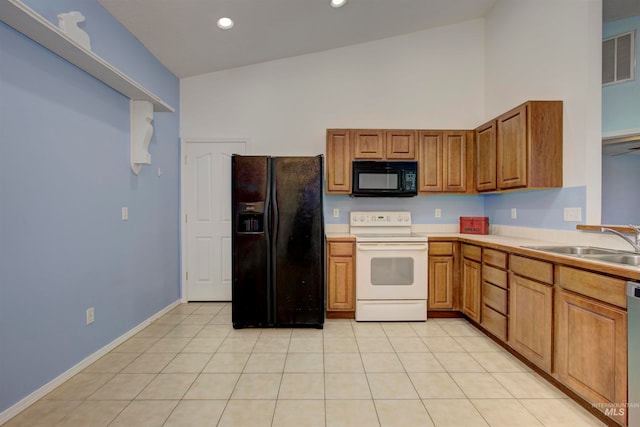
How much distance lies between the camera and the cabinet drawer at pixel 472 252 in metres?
2.89

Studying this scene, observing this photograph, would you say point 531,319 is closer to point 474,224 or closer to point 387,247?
point 387,247

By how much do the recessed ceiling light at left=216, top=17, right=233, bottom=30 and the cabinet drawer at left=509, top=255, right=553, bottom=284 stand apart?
3.32 metres

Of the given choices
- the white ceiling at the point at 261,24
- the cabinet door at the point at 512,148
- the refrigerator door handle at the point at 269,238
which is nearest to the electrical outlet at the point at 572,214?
the cabinet door at the point at 512,148

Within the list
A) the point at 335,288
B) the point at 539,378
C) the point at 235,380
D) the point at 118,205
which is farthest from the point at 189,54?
the point at 539,378

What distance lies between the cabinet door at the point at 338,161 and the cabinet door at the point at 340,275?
2.28 ft

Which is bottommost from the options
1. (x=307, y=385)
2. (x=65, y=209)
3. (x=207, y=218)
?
(x=307, y=385)

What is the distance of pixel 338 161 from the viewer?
3.45 meters

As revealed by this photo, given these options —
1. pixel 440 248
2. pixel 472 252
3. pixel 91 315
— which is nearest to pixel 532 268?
pixel 472 252

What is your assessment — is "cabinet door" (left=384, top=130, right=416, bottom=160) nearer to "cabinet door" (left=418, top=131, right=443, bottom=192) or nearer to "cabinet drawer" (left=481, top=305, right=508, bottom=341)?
"cabinet door" (left=418, top=131, right=443, bottom=192)

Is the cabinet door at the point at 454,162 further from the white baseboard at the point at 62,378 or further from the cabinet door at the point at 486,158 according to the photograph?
the white baseboard at the point at 62,378

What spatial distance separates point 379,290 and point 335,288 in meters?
0.47

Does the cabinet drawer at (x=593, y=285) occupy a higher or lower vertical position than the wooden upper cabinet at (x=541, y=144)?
lower

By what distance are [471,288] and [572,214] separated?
1.11 meters

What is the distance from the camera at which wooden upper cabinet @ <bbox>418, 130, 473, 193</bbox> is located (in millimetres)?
3455
